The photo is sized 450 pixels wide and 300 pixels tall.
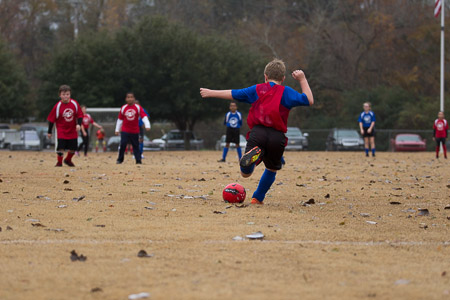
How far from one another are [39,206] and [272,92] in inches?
136

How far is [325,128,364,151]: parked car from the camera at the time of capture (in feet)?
156

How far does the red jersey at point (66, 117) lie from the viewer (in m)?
18.3

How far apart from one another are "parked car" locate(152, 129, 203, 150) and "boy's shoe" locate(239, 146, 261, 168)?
119 ft

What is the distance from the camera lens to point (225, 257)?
19.9ft

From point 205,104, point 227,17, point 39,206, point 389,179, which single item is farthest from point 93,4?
point 39,206

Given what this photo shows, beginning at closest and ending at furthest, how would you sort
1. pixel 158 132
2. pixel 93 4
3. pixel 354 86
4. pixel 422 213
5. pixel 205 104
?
pixel 422 213 < pixel 205 104 < pixel 158 132 < pixel 354 86 < pixel 93 4

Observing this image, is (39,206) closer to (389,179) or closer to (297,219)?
(297,219)

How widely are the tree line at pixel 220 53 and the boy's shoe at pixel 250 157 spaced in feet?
110

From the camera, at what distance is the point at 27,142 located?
44.8 meters

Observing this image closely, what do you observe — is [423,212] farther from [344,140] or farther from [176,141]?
[344,140]

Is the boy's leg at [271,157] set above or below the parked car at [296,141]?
above

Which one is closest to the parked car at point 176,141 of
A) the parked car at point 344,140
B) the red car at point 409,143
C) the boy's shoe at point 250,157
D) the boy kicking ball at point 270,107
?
the parked car at point 344,140

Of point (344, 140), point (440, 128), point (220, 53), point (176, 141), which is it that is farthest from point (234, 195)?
point (220, 53)

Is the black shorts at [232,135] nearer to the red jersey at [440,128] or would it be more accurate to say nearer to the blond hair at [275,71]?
the red jersey at [440,128]
